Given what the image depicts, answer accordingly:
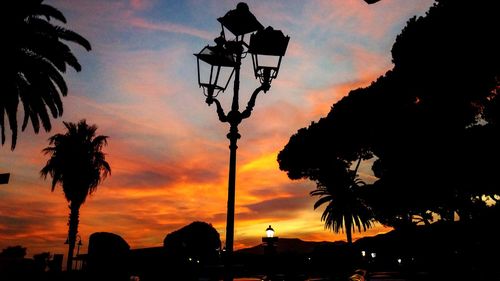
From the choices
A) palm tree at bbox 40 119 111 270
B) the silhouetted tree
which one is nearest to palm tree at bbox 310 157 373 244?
the silhouetted tree

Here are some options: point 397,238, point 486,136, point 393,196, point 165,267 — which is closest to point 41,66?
point 165,267

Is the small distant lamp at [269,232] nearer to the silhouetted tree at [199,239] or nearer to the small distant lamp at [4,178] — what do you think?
the small distant lamp at [4,178]

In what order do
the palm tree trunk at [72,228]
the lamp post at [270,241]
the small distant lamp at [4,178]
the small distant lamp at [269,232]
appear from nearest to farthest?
the small distant lamp at [4,178] < the lamp post at [270,241] < the small distant lamp at [269,232] < the palm tree trunk at [72,228]

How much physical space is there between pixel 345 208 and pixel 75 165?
24623mm

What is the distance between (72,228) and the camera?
2325 cm

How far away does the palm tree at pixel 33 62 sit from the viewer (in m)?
14.3

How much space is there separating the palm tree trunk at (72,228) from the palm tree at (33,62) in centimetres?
762

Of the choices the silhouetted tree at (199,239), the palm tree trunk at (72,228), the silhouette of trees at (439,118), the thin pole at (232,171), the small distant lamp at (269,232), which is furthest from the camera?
the silhouetted tree at (199,239)

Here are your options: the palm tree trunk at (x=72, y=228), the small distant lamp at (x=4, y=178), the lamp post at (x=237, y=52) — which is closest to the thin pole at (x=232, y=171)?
the lamp post at (x=237, y=52)

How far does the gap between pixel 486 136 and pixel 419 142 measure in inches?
117

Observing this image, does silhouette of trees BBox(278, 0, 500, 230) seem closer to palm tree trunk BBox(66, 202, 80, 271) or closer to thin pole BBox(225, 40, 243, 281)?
thin pole BBox(225, 40, 243, 281)

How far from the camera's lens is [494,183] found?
59.4 feet

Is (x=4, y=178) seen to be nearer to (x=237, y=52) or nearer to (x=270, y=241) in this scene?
(x=237, y=52)

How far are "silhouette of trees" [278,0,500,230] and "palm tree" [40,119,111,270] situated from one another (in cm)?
1816
